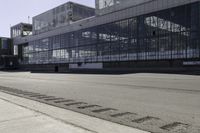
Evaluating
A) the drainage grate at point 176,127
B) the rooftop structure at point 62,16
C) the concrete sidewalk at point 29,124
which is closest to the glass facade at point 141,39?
the rooftop structure at point 62,16

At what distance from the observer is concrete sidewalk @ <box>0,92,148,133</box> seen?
629 cm

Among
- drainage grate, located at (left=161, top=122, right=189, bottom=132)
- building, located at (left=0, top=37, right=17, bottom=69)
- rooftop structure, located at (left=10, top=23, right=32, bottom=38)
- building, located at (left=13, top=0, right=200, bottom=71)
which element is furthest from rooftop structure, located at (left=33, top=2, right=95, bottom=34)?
drainage grate, located at (left=161, top=122, right=189, bottom=132)

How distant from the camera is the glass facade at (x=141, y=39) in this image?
153 ft

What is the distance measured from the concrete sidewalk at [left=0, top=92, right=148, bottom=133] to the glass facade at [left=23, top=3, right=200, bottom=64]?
39.8 meters

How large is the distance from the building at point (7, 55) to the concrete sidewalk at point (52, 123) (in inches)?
4056

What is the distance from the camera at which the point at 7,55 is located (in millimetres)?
107750

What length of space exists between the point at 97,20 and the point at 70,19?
14.9 metres

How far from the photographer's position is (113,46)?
6025 centimetres

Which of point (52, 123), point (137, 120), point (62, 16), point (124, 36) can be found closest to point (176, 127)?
point (137, 120)

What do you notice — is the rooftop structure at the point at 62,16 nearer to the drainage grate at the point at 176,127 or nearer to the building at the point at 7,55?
the building at the point at 7,55

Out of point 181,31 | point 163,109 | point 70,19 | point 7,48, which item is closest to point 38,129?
point 163,109

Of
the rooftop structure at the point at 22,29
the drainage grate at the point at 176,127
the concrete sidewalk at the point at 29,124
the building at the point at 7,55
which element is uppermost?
the rooftop structure at the point at 22,29

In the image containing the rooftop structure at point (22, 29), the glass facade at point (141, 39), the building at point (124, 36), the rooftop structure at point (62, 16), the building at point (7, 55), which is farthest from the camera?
the building at point (7, 55)

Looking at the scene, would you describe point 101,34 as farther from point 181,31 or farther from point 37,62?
point 37,62
